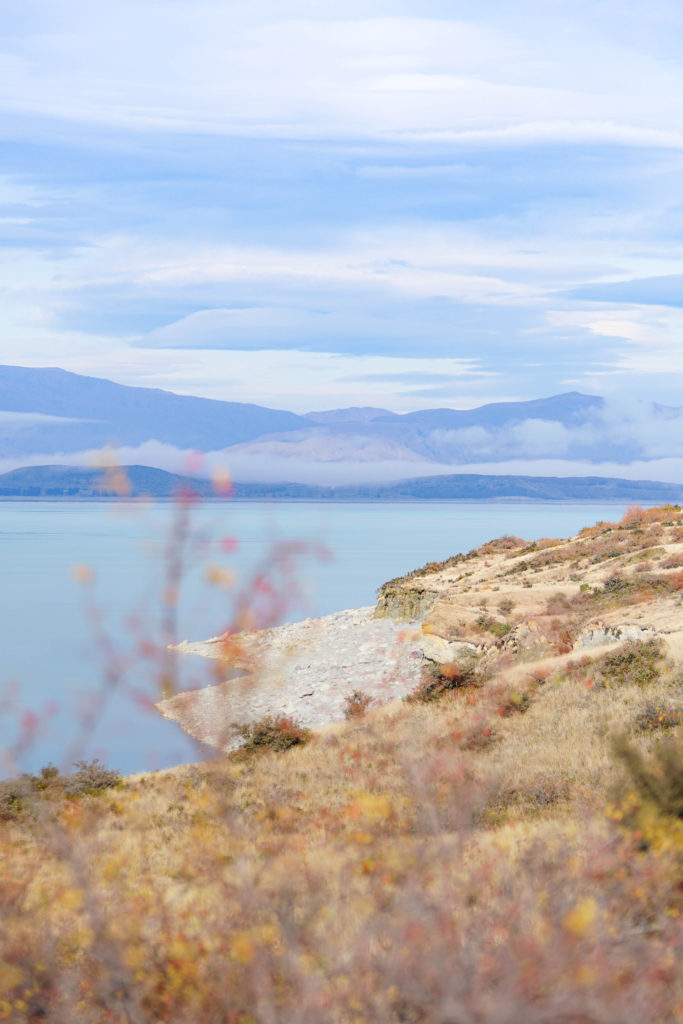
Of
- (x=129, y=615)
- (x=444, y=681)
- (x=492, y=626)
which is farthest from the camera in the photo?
(x=492, y=626)

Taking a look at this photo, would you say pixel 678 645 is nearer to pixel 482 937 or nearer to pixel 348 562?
pixel 482 937

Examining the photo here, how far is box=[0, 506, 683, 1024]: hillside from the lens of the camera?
212 inches

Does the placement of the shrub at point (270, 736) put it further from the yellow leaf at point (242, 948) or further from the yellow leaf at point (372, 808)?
the yellow leaf at point (242, 948)

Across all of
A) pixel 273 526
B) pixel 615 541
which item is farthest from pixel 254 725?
pixel 615 541

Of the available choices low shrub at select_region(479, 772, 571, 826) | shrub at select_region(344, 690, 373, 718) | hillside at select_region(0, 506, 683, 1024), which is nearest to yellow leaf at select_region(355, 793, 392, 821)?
hillside at select_region(0, 506, 683, 1024)

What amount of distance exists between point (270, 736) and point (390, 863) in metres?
12.4

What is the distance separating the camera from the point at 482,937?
6.14m

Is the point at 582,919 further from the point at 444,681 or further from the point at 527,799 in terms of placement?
the point at 444,681

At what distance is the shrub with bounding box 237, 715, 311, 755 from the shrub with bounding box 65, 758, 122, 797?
2821mm

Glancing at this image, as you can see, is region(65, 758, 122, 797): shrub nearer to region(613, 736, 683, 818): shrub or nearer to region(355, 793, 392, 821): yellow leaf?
region(355, 793, 392, 821): yellow leaf

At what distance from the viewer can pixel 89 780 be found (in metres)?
17.2

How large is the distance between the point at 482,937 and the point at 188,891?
14.2 ft

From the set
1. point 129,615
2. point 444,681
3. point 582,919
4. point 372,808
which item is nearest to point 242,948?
point 582,919

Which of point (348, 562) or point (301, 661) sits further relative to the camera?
point (348, 562)
